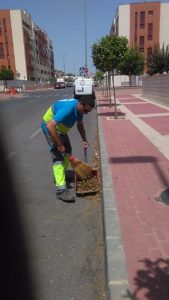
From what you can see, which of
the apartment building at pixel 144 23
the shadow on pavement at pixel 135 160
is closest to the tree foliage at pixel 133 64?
the apartment building at pixel 144 23

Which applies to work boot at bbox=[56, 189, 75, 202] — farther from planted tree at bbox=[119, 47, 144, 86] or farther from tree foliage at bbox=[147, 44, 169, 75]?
planted tree at bbox=[119, 47, 144, 86]

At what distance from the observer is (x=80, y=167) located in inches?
201

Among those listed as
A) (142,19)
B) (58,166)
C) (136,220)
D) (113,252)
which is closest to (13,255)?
(113,252)

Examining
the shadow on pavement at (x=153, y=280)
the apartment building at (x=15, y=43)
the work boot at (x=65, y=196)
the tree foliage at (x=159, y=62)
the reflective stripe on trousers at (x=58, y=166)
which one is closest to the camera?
the shadow on pavement at (x=153, y=280)

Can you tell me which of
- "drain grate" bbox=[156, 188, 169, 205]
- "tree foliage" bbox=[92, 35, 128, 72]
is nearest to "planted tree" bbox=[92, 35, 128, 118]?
"tree foliage" bbox=[92, 35, 128, 72]

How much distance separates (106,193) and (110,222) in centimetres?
96

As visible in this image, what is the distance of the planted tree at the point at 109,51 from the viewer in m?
15.0

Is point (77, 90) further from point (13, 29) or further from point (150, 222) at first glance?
point (13, 29)

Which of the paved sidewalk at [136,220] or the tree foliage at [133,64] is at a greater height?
the tree foliage at [133,64]

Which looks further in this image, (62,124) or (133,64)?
(133,64)

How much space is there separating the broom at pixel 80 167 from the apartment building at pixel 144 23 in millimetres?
73374

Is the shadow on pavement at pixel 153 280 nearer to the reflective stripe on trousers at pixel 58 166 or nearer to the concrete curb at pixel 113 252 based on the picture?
the concrete curb at pixel 113 252

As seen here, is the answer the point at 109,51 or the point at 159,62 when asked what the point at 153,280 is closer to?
the point at 109,51

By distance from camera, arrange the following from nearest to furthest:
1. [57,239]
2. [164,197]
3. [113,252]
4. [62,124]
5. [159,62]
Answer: [113,252], [57,239], [164,197], [62,124], [159,62]
